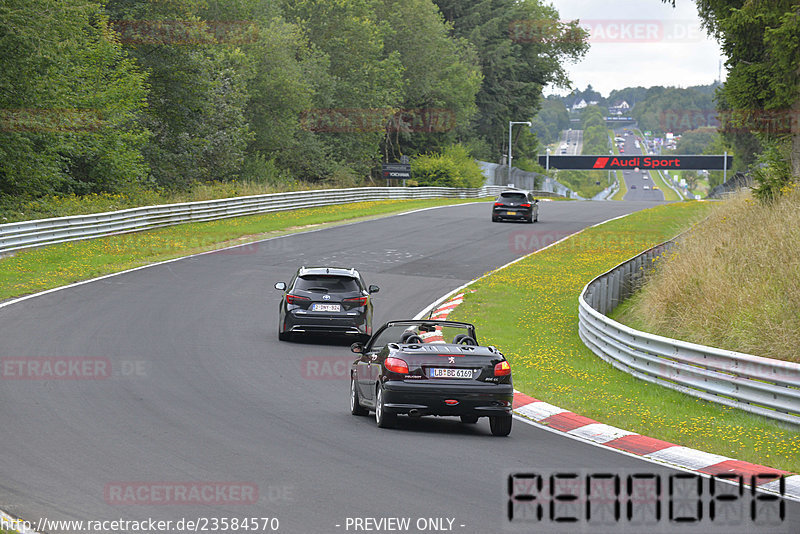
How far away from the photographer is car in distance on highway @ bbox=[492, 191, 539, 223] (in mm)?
44438

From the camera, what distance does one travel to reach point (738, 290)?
1756 centimetres

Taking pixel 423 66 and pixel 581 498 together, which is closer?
pixel 581 498

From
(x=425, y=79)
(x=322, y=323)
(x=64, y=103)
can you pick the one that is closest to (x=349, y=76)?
(x=425, y=79)

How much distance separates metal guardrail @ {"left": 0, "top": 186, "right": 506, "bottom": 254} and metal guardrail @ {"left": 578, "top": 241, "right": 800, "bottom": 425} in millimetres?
17525

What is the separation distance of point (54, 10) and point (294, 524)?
99.2ft

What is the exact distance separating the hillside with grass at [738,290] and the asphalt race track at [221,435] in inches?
204

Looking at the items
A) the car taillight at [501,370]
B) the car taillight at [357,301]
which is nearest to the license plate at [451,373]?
the car taillight at [501,370]

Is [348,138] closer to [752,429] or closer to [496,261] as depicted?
[496,261]

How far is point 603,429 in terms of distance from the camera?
11617 millimetres

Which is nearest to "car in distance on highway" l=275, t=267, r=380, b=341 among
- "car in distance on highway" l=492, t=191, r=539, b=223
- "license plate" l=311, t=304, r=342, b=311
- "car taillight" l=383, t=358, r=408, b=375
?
"license plate" l=311, t=304, r=342, b=311

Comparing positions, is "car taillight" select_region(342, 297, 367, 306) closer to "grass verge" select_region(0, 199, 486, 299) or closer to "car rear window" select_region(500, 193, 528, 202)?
"grass verge" select_region(0, 199, 486, 299)

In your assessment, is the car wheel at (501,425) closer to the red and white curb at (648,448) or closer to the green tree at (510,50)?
the red and white curb at (648,448)

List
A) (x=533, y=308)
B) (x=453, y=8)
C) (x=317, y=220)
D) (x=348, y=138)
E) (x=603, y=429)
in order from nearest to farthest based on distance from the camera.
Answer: (x=603, y=429), (x=533, y=308), (x=317, y=220), (x=348, y=138), (x=453, y=8)

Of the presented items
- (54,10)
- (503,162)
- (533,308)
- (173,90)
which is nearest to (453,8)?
(503,162)
